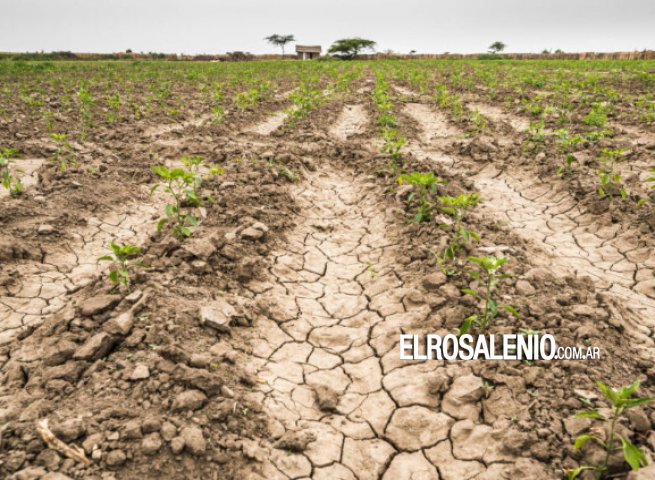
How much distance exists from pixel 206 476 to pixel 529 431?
1497mm

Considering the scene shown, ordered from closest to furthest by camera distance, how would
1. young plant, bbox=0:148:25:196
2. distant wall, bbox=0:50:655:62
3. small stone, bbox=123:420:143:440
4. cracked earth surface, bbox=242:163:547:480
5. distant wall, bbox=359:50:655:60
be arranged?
small stone, bbox=123:420:143:440 → cracked earth surface, bbox=242:163:547:480 → young plant, bbox=0:148:25:196 → distant wall, bbox=359:50:655:60 → distant wall, bbox=0:50:655:62

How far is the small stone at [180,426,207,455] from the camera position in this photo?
1821 mm

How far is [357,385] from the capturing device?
101 inches

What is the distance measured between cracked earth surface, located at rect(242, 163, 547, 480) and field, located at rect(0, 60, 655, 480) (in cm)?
1

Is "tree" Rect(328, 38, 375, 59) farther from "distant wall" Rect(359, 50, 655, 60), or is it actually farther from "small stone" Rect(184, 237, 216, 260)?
"small stone" Rect(184, 237, 216, 260)

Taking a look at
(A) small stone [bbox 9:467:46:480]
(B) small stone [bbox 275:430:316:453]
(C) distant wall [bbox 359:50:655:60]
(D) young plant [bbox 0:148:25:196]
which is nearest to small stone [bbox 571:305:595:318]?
(B) small stone [bbox 275:430:316:453]

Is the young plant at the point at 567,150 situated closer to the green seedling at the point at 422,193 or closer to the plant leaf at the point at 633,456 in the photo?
the green seedling at the point at 422,193

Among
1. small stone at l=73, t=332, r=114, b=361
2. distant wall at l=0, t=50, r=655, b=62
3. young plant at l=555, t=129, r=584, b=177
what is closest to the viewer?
small stone at l=73, t=332, r=114, b=361

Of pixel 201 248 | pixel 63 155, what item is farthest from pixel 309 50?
pixel 201 248

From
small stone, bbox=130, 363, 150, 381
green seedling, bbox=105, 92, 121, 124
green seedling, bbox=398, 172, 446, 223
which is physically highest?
green seedling, bbox=105, 92, 121, 124

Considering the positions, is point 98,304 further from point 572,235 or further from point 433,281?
point 572,235

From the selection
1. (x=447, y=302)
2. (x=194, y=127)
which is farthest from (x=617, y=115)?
(x=194, y=127)

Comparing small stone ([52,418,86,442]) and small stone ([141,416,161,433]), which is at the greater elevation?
small stone ([52,418,86,442])

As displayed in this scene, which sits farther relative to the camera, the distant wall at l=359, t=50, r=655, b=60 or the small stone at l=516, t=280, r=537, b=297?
the distant wall at l=359, t=50, r=655, b=60
